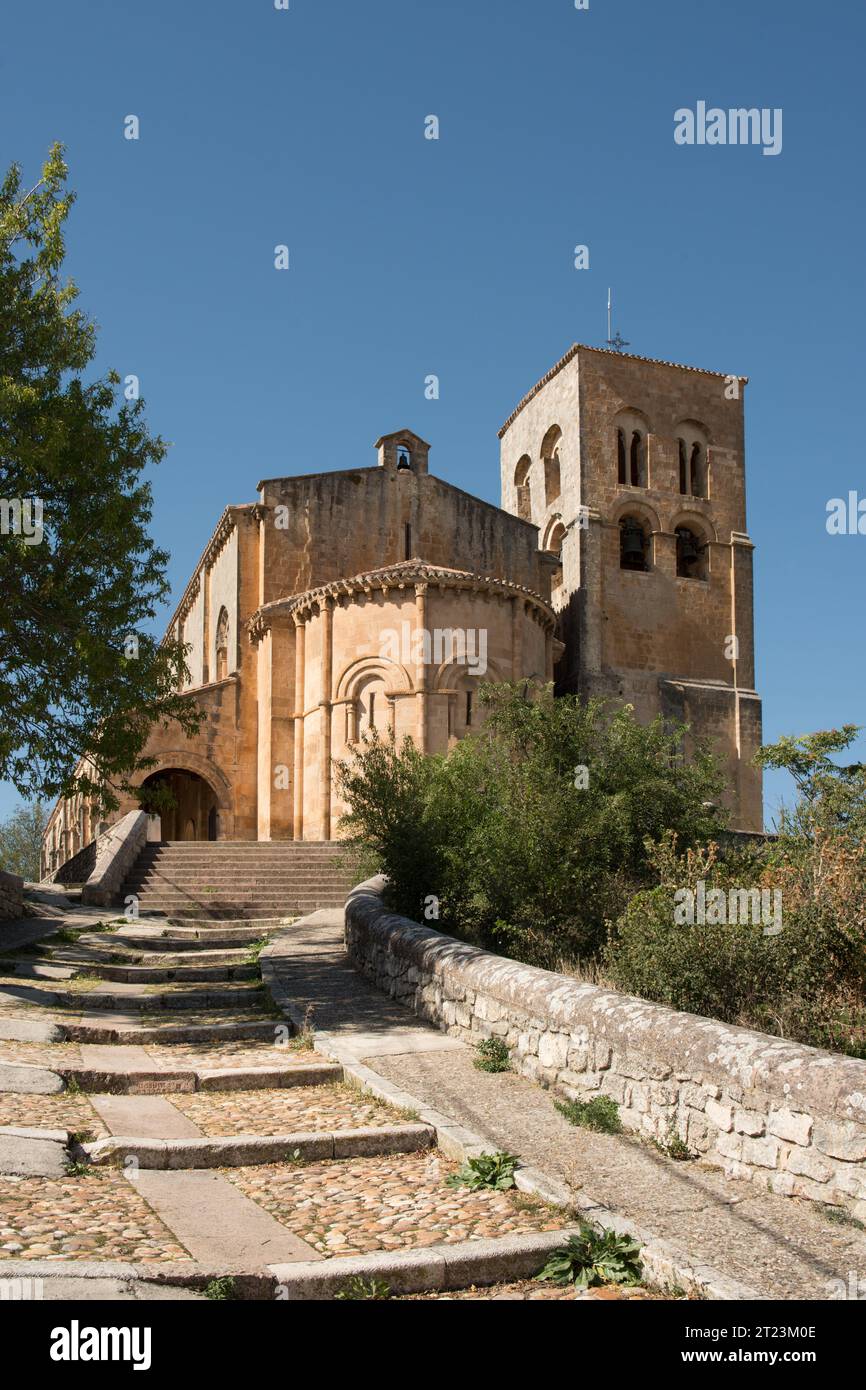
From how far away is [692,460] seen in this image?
125 ft

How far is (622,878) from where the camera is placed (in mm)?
12414

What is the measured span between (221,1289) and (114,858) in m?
16.0

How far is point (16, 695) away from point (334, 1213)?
8.53 metres

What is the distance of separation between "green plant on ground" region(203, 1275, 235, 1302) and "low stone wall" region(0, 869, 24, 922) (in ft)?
41.4

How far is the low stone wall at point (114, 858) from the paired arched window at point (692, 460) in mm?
23329

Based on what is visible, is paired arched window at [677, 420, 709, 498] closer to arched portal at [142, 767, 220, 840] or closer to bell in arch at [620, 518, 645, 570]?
bell in arch at [620, 518, 645, 570]

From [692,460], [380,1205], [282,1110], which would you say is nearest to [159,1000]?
[282,1110]

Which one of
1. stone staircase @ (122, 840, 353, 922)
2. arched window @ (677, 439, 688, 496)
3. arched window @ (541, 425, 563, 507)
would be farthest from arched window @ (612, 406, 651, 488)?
stone staircase @ (122, 840, 353, 922)

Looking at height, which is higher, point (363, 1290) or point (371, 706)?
point (371, 706)

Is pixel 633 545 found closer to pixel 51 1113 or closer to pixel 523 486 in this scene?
pixel 523 486

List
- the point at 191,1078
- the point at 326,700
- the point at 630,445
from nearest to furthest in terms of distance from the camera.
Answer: the point at 191,1078 < the point at 326,700 < the point at 630,445

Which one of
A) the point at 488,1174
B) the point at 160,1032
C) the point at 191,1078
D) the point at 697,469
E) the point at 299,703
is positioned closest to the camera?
the point at 488,1174
